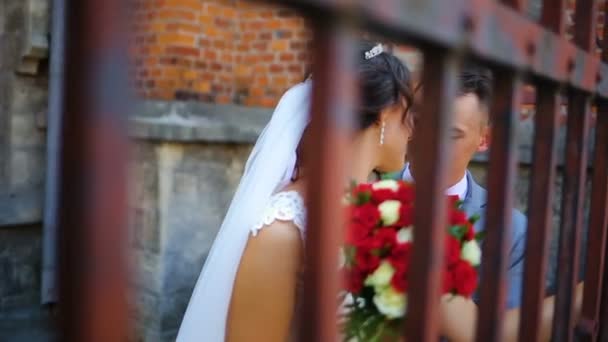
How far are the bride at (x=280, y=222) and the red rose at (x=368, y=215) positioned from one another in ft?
0.43

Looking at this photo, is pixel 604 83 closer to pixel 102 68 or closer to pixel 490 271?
pixel 490 271

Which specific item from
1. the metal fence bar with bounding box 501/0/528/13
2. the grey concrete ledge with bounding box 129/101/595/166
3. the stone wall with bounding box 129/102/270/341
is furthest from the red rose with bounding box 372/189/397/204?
the stone wall with bounding box 129/102/270/341

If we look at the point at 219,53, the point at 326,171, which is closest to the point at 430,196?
the point at 326,171

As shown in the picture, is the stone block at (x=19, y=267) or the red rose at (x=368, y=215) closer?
the red rose at (x=368, y=215)

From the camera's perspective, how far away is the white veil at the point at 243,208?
189 centimetres

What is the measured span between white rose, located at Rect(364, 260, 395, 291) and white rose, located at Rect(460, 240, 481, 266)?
0.15 meters

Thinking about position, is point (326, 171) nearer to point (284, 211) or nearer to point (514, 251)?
point (284, 211)

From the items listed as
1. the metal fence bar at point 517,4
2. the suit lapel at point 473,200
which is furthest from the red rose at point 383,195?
the suit lapel at point 473,200

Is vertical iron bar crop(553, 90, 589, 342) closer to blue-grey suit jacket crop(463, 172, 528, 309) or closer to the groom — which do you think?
blue-grey suit jacket crop(463, 172, 528, 309)

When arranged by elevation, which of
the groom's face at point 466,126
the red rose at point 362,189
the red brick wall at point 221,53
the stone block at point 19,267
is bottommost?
the stone block at point 19,267

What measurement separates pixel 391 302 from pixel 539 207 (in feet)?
1.13

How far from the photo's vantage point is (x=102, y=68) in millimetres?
465

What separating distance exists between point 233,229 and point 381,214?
698mm

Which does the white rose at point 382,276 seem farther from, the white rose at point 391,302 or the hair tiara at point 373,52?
the hair tiara at point 373,52
